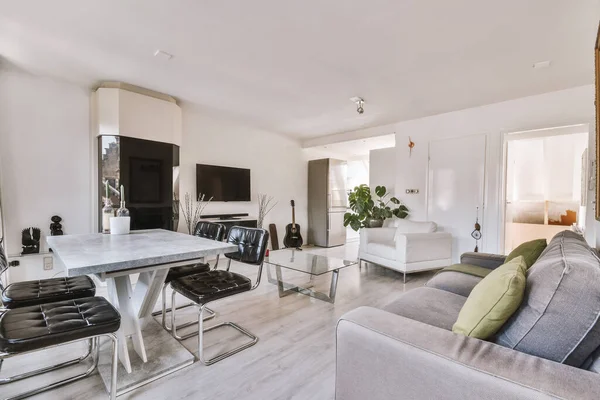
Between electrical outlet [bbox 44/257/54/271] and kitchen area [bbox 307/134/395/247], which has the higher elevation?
kitchen area [bbox 307/134/395/247]

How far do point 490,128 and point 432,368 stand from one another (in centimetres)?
422

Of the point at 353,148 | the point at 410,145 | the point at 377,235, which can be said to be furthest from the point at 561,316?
the point at 353,148

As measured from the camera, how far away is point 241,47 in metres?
2.54

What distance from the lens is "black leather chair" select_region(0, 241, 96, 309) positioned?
5.29 feet

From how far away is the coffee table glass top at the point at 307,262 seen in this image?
293 cm

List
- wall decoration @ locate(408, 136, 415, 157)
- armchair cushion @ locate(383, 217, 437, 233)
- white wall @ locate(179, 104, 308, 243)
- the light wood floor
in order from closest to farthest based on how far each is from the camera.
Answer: the light wood floor → armchair cushion @ locate(383, 217, 437, 233) → white wall @ locate(179, 104, 308, 243) → wall decoration @ locate(408, 136, 415, 157)

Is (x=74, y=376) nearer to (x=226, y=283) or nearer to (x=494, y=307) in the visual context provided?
(x=226, y=283)

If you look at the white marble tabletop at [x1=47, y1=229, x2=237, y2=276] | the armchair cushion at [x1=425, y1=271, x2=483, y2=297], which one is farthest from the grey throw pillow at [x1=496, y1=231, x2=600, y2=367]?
the white marble tabletop at [x1=47, y1=229, x2=237, y2=276]

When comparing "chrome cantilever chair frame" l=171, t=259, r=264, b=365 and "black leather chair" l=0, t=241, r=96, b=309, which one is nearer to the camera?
"black leather chair" l=0, t=241, r=96, b=309

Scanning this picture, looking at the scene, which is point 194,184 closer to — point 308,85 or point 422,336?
point 308,85

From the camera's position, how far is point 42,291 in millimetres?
1723

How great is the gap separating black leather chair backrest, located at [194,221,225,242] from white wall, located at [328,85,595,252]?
356cm

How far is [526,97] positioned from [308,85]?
2.94 meters

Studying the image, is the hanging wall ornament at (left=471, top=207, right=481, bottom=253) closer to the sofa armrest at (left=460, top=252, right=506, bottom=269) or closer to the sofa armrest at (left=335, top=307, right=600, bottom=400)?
the sofa armrest at (left=460, top=252, right=506, bottom=269)
